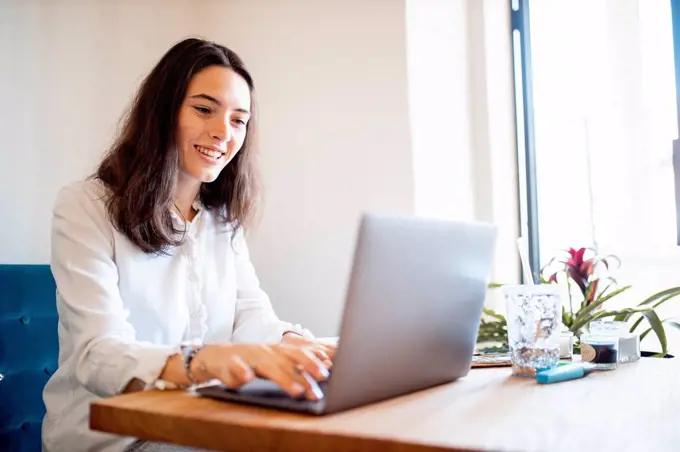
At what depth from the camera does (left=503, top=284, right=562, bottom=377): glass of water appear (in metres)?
1.03

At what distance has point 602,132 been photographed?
2.39 metres

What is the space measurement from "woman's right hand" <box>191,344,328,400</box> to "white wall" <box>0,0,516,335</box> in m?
1.19

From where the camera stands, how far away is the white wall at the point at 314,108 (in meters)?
2.00

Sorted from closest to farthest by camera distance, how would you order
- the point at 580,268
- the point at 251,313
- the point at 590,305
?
the point at 251,313 → the point at 590,305 → the point at 580,268

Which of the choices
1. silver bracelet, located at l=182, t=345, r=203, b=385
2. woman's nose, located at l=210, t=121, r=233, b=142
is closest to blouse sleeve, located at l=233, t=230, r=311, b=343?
woman's nose, located at l=210, t=121, r=233, b=142

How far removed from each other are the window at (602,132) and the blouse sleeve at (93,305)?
173 centimetres

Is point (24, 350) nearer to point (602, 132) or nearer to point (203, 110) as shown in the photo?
point (203, 110)

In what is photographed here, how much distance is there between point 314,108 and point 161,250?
3.62 feet

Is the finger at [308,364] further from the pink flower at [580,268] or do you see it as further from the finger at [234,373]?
the pink flower at [580,268]

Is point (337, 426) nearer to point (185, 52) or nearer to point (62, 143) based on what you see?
point (185, 52)

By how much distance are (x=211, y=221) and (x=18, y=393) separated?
0.60 metres

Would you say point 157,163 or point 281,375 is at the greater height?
point 157,163

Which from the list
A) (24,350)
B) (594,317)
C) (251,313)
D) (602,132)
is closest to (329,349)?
(251,313)

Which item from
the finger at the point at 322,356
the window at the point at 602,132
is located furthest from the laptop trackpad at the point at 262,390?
the window at the point at 602,132
